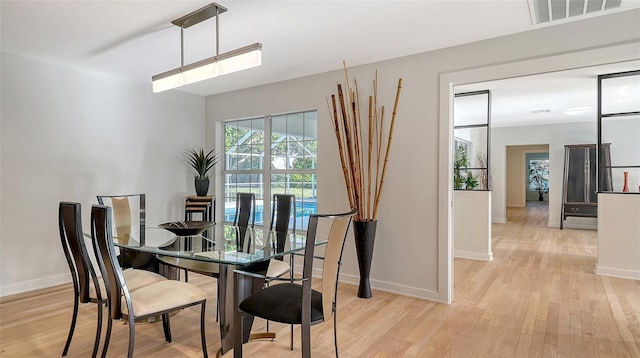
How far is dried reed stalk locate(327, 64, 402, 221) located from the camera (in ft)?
11.5

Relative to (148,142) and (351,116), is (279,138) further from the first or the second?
(148,142)

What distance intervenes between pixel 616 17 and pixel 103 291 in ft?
13.4

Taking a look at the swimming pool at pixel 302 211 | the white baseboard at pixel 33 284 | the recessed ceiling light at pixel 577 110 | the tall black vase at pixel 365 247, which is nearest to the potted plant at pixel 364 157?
the tall black vase at pixel 365 247

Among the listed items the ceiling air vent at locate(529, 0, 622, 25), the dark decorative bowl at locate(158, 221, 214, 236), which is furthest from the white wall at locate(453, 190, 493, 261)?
the dark decorative bowl at locate(158, 221, 214, 236)

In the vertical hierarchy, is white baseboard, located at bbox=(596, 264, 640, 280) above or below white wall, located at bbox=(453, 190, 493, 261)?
below

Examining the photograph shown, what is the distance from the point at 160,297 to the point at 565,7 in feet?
10.7

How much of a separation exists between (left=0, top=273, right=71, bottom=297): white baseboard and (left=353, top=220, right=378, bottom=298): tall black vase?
3184mm

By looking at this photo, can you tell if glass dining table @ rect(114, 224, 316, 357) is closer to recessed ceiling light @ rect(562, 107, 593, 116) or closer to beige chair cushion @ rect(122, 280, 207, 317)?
beige chair cushion @ rect(122, 280, 207, 317)

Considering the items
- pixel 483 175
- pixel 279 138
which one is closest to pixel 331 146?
pixel 279 138

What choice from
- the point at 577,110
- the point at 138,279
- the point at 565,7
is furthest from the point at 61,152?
the point at 577,110

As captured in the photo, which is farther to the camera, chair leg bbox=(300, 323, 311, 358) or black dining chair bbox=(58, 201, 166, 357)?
black dining chair bbox=(58, 201, 166, 357)

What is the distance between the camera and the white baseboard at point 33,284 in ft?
11.5

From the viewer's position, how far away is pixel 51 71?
3.78 m

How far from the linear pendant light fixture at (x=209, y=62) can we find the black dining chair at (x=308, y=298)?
1.21 metres
